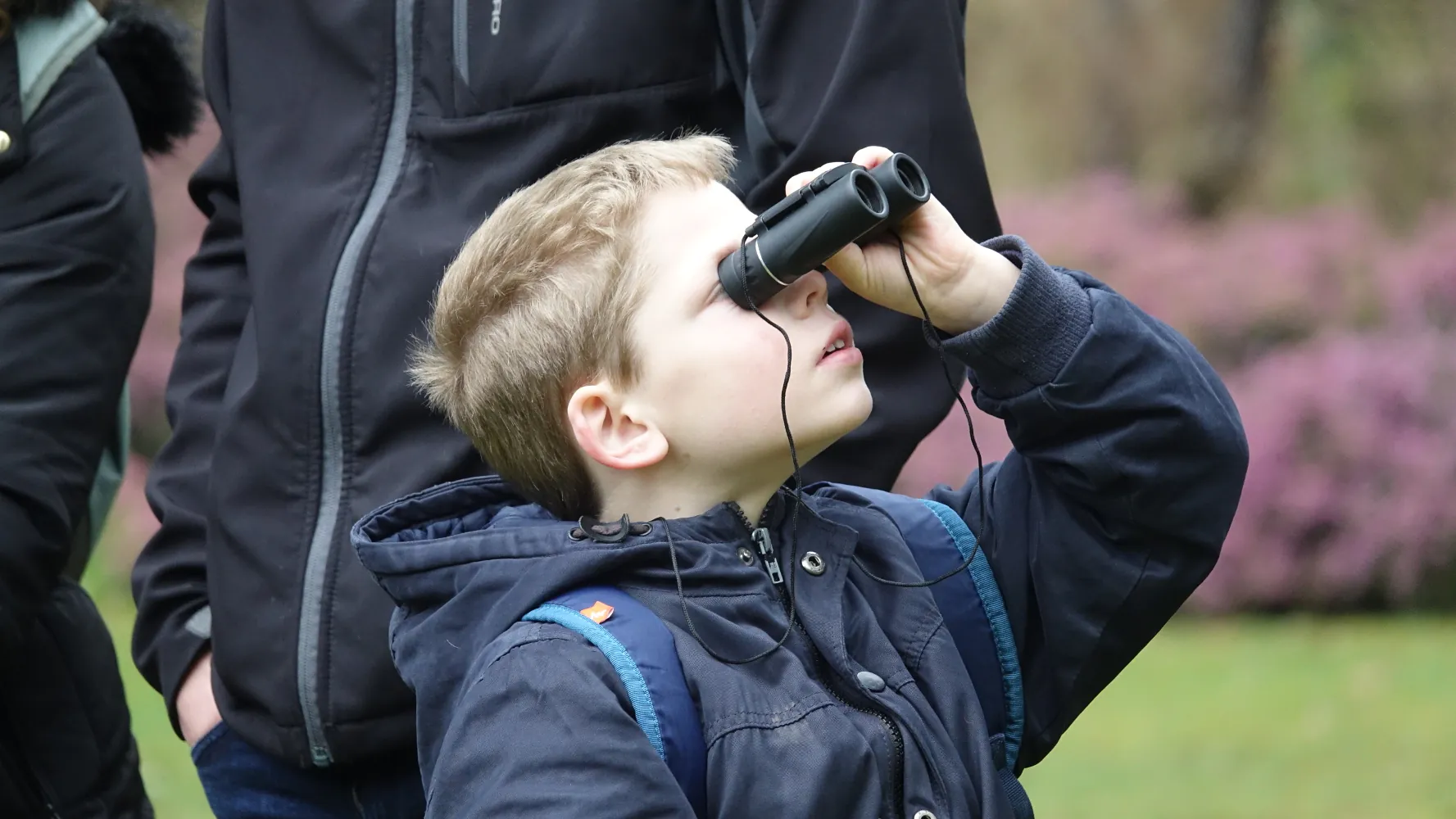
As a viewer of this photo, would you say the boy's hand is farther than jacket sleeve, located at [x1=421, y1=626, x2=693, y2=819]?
Yes

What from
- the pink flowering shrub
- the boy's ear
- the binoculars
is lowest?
the pink flowering shrub

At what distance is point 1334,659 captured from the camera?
7613 mm

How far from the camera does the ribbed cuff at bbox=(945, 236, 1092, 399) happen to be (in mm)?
1798

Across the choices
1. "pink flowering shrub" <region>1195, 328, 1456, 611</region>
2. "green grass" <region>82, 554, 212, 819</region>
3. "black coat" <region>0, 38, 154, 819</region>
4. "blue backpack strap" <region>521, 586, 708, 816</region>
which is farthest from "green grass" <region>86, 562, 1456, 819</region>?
"blue backpack strap" <region>521, 586, 708, 816</region>

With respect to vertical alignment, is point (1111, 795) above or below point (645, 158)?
below

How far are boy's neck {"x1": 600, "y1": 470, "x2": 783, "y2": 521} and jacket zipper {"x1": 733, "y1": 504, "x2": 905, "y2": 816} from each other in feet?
0.07

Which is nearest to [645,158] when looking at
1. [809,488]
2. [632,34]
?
[632,34]

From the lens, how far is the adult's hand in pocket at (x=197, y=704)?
7.71ft

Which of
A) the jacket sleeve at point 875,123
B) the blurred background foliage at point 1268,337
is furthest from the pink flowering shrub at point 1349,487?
the jacket sleeve at point 875,123

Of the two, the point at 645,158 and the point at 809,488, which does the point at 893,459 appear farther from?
the point at 645,158

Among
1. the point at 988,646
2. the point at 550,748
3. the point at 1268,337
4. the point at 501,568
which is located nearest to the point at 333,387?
the point at 501,568

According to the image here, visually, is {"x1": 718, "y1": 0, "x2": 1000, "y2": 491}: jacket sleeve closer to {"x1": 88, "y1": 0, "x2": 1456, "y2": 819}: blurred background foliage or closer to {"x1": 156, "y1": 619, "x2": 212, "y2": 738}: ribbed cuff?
{"x1": 156, "y1": 619, "x2": 212, "y2": 738}: ribbed cuff

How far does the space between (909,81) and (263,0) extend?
979 mm

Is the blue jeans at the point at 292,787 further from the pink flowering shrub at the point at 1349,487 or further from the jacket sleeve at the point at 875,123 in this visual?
the pink flowering shrub at the point at 1349,487
